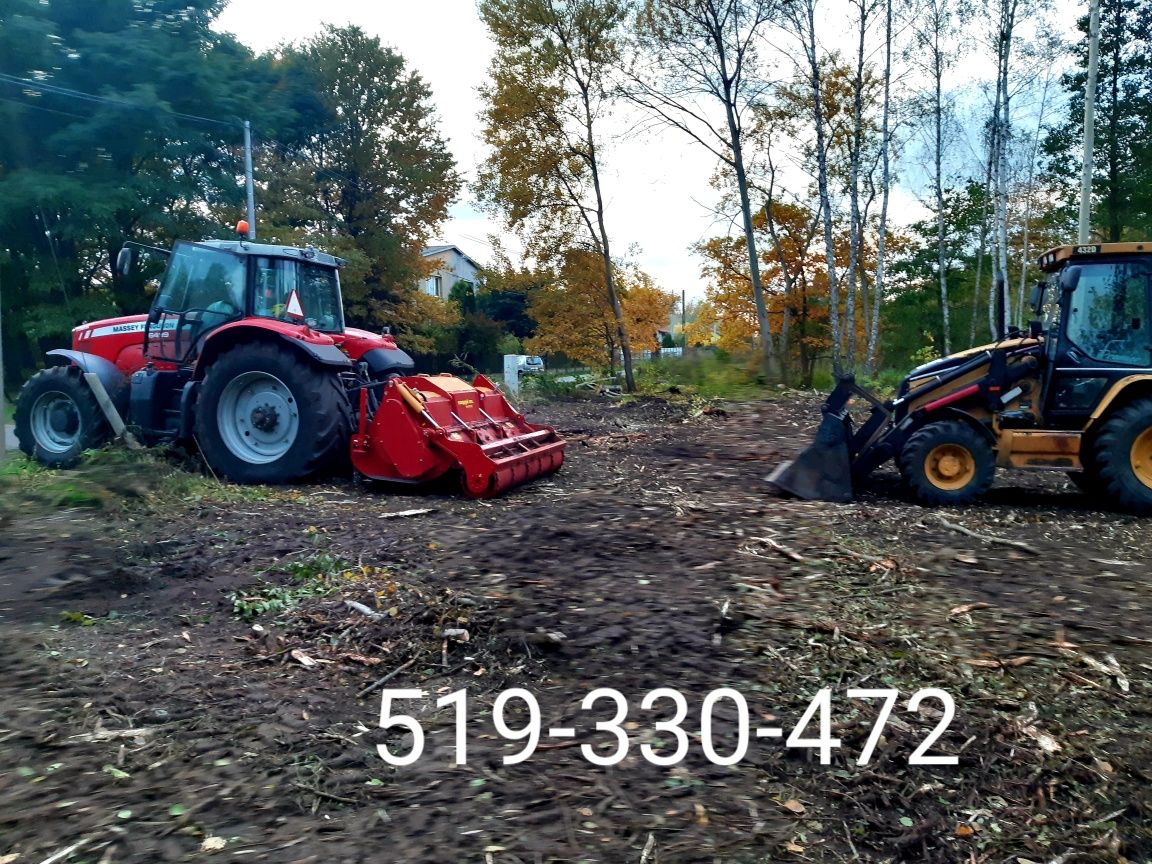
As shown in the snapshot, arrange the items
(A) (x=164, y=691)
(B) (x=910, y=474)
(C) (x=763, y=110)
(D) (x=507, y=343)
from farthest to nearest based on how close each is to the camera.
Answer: (D) (x=507, y=343)
(C) (x=763, y=110)
(B) (x=910, y=474)
(A) (x=164, y=691)

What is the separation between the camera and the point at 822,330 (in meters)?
29.3

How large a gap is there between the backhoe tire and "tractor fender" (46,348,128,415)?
9.30 metres

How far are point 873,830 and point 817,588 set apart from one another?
223 centimetres

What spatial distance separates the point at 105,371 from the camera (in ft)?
30.9

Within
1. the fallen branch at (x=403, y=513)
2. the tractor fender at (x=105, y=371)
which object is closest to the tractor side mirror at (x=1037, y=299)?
the fallen branch at (x=403, y=513)

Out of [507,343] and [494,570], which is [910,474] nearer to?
[494,570]

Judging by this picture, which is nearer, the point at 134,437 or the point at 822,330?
the point at 134,437

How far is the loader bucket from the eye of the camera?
7.85 metres

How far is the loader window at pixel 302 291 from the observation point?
8.98 metres

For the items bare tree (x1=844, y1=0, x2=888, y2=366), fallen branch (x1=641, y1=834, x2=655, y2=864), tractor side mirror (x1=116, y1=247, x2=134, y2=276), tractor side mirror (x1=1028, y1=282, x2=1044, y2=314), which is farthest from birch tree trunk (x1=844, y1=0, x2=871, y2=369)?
fallen branch (x1=641, y1=834, x2=655, y2=864)

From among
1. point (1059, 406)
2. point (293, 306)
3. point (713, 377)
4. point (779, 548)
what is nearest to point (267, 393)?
point (293, 306)

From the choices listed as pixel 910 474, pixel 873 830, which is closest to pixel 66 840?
pixel 873 830

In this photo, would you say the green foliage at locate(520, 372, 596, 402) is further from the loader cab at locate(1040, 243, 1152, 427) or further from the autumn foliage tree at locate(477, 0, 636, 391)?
the loader cab at locate(1040, 243, 1152, 427)

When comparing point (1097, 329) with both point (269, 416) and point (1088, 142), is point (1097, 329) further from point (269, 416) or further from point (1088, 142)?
point (1088, 142)
